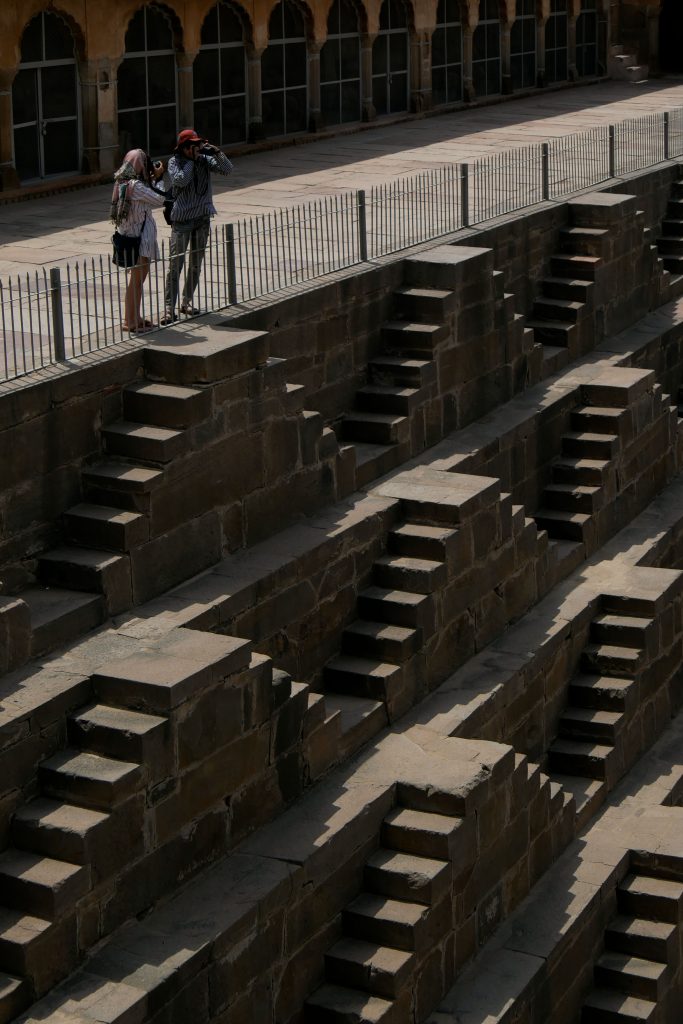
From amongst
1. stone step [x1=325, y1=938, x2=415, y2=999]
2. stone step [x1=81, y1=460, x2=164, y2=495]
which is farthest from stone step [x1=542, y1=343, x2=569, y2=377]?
stone step [x1=325, y1=938, x2=415, y2=999]

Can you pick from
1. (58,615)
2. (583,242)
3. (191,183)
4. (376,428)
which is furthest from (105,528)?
(583,242)

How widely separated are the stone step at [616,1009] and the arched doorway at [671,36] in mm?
26367

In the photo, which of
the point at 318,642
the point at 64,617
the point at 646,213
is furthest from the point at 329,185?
the point at 64,617

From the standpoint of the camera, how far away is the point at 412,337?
1631 centimetres

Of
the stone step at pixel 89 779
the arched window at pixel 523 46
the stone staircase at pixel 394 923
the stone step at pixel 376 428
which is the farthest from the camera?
the arched window at pixel 523 46

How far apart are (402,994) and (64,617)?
2898 millimetres

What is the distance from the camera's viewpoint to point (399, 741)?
1266 centimetres

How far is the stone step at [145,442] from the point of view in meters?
12.4

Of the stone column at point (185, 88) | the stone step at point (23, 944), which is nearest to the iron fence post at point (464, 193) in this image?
the stone column at point (185, 88)

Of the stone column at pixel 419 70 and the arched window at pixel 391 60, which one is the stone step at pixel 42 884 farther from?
the stone column at pixel 419 70

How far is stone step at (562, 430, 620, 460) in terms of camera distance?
17.7 m

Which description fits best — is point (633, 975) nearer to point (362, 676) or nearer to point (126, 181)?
point (362, 676)

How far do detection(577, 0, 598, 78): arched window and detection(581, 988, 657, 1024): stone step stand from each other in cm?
2474

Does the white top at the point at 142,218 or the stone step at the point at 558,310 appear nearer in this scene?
the white top at the point at 142,218
